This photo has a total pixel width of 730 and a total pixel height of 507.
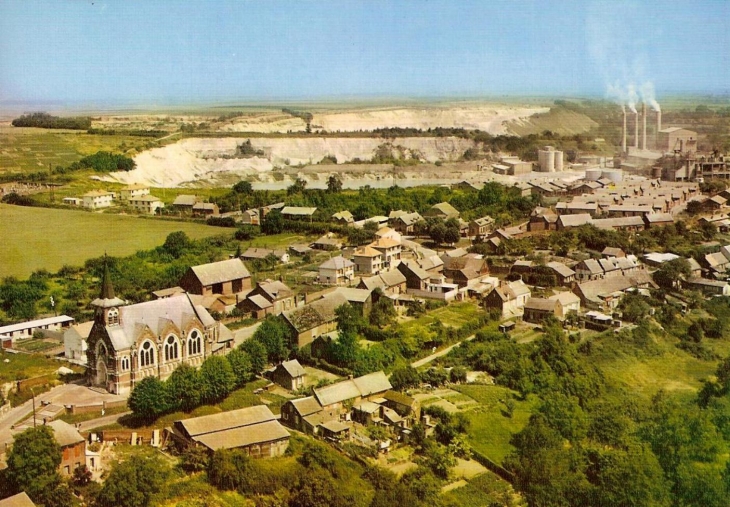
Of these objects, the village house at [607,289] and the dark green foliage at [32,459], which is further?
the village house at [607,289]

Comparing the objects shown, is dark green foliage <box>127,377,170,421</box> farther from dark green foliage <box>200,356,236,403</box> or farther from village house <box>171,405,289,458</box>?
dark green foliage <box>200,356,236,403</box>

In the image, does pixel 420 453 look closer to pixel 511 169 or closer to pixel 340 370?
pixel 340 370

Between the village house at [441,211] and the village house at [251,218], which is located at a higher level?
the village house at [251,218]

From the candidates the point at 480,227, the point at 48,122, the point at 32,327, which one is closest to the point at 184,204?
the point at 480,227

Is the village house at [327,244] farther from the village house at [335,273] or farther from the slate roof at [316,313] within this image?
the slate roof at [316,313]

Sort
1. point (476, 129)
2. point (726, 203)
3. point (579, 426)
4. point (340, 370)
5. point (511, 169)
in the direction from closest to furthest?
point (579, 426)
point (340, 370)
point (726, 203)
point (511, 169)
point (476, 129)

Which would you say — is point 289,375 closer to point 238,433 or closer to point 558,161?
point 238,433

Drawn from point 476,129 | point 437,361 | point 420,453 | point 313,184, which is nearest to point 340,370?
point 437,361

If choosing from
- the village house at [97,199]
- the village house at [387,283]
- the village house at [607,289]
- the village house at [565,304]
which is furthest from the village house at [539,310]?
the village house at [97,199]
